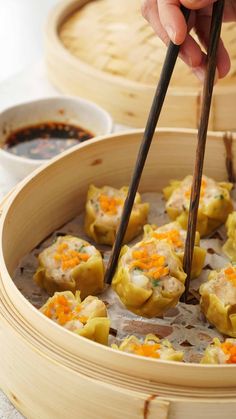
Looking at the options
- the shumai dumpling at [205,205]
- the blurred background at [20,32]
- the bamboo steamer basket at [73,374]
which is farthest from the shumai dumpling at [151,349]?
the blurred background at [20,32]

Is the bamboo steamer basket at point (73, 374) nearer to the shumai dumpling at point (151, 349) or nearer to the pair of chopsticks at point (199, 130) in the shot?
the shumai dumpling at point (151, 349)

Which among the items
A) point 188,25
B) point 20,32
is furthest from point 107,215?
point 20,32

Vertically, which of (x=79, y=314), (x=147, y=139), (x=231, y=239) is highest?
(x=147, y=139)

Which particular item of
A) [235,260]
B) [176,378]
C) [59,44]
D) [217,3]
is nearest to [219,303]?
[235,260]

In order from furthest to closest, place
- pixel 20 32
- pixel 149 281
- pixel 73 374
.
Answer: pixel 20 32 < pixel 149 281 < pixel 73 374

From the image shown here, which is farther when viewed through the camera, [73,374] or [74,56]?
[74,56]

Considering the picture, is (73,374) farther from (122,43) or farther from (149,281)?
(122,43)

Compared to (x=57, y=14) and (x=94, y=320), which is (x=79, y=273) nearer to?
(x=94, y=320)
